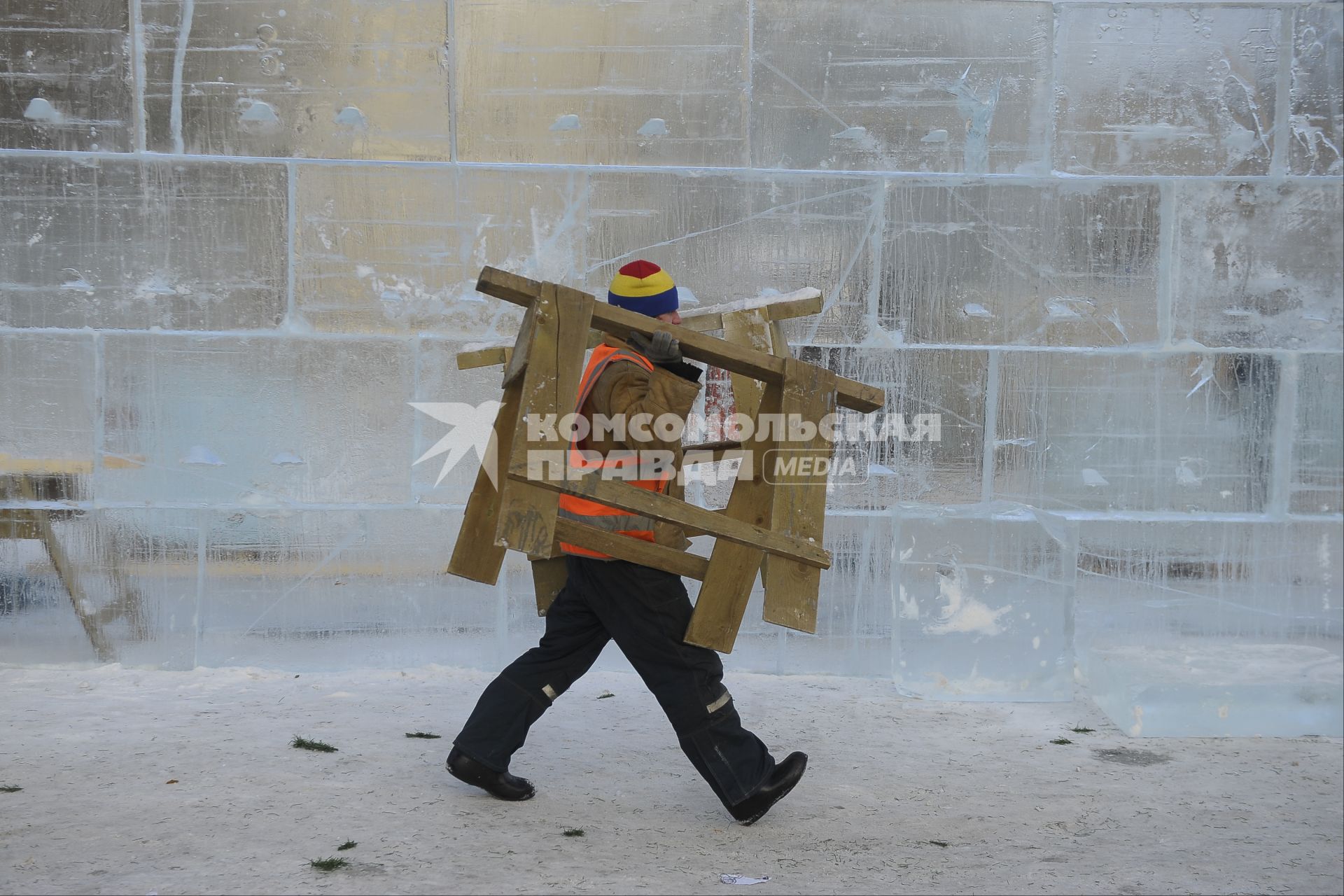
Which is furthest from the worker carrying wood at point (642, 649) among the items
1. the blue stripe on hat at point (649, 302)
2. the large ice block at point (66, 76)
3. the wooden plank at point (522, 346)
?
the large ice block at point (66, 76)

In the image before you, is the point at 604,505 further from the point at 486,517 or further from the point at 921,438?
the point at 921,438

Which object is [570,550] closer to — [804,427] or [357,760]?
[804,427]

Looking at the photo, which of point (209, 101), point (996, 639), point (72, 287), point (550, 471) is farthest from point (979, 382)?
point (72, 287)

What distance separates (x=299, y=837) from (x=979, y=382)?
10.4 ft

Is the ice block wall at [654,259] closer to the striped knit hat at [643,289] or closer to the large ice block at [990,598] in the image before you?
the large ice block at [990,598]

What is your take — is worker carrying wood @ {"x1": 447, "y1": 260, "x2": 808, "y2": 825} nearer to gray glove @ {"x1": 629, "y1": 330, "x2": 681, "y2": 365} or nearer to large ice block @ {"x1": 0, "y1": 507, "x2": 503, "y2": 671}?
gray glove @ {"x1": 629, "y1": 330, "x2": 681, "y2": 365}

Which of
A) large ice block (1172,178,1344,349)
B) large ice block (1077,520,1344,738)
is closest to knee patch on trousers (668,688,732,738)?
large ice block (1077,520,1344,738)

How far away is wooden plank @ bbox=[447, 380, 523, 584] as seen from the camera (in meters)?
3.35

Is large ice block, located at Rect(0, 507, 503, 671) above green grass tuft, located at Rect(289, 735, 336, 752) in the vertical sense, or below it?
above

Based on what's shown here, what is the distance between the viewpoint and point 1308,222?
489 centimetres

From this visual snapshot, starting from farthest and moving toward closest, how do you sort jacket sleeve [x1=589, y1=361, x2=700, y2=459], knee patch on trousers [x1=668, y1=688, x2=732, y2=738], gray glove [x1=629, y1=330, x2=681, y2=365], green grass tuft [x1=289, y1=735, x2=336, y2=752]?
green grass tuft [x1=289, y1=735, x2=336, y2=752]
knee patch on trousers [x1=668, y1=688, x2=732, y2=738]
jacket sleeve [x1=589, y1=361, x2=700, y2=459]
gray glove [x1=629, y1=330, x2=681, y2=365]

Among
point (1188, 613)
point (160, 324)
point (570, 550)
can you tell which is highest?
point (160, 324)

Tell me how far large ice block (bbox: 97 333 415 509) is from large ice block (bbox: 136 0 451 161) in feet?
2.69

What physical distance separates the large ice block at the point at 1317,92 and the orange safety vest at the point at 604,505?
3336 mm
